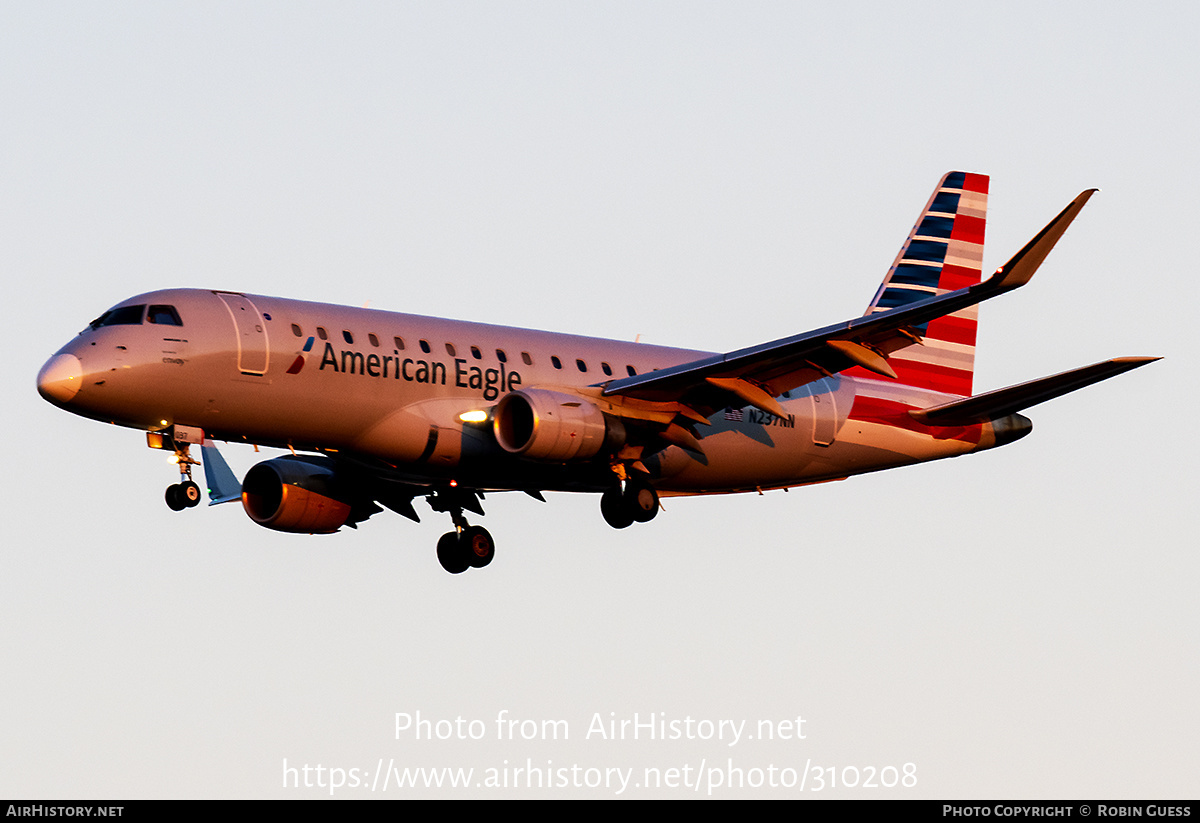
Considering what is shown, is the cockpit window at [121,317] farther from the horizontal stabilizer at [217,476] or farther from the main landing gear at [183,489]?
the horizontal stabilizer at [217,476]

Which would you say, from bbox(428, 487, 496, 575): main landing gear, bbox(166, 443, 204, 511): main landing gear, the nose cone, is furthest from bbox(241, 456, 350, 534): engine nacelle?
the nose cone

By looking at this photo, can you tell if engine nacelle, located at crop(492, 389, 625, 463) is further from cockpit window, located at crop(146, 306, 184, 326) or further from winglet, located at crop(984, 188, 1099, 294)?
winglet, located at crop(984, 188, 1099, 294)

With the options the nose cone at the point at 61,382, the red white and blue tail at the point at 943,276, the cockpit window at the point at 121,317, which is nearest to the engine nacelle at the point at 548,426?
the cockpit window at the point at 121,317

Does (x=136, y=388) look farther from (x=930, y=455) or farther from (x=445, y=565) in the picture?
(x=930, y=455)

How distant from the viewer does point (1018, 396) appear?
43406 millimetres

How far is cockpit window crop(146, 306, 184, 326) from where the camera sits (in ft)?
127

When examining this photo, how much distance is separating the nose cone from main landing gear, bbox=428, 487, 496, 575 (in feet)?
35.3

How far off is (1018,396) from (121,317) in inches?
784

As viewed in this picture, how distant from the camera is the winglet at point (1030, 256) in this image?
113 feet

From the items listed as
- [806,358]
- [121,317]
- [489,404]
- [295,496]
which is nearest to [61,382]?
[121,317]

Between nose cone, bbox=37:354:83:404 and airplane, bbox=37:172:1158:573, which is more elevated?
airplane, bbox=37:172:1158:573

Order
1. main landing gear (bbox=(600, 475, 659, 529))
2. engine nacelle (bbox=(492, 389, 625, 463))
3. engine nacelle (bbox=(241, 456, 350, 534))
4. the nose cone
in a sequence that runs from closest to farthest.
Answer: the nose cone < engine nacelle (bbox=(492, 389, 625, 463)) < main landing gear (bbox=(600, 475, 659, 529)) < engine nacelle (bbox=(241, 456, 350, 534))

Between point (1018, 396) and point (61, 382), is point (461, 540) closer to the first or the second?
point (61, 382)

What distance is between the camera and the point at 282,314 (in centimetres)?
3966
